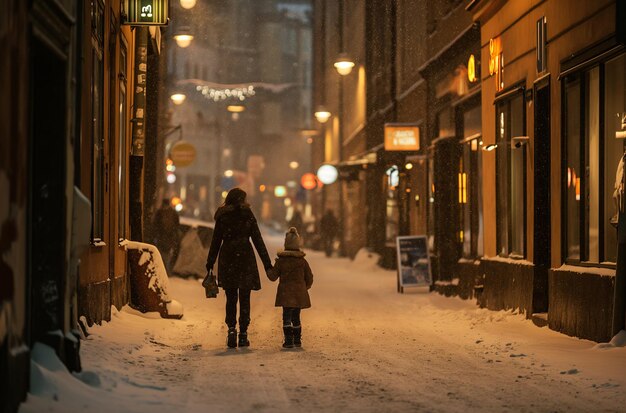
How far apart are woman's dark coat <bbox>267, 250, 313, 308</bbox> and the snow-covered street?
0.57m

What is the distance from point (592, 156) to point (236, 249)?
444cm

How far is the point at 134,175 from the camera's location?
19062 mm

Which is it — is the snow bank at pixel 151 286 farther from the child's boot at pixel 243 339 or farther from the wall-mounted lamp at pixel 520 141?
the wall-mounted lamp at pixel 520 141

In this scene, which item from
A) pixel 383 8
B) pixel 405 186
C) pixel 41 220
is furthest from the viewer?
pixel 383 8

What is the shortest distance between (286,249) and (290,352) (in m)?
1.59

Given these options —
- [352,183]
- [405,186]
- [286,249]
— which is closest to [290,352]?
[286,249]

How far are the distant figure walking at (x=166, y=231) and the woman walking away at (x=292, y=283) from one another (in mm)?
13572

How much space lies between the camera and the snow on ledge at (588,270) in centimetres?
1333

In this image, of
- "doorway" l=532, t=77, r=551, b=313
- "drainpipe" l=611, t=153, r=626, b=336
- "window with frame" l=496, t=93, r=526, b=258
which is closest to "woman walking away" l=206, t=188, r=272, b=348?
"drainpipe" l=611, t=153, r=626, b=336

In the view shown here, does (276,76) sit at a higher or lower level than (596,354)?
higher

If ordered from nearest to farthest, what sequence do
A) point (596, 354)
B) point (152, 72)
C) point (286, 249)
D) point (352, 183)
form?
point (596, 354)
point (286, 249)
point (152, 72)
point (352, 183)

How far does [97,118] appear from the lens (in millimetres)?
14828

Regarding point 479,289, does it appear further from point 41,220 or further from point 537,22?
point 41,220

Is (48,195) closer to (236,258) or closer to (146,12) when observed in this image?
(236,258)
